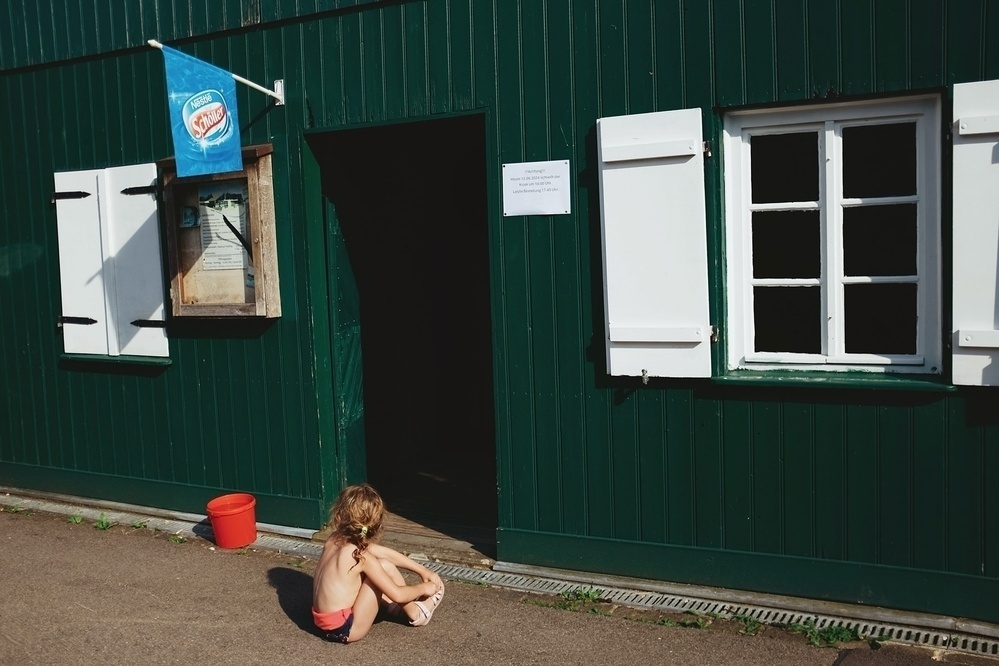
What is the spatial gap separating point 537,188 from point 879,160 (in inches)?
74.0

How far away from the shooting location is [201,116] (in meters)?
6.50

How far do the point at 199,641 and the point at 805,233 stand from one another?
12.6 feet

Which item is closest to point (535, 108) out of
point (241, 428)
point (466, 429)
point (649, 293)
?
point (649, 293)

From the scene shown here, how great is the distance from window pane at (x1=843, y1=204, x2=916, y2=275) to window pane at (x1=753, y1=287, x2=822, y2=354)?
27cm

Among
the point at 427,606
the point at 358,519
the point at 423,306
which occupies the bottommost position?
the point at 427,606

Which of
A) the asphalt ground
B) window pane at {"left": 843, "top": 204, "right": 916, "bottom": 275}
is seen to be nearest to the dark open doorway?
the asphalt ground

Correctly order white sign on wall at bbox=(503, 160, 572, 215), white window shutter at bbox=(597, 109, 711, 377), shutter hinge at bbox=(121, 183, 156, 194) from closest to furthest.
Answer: white window shutter at bbox=(597, 109, 711, 377) → white sign on wall at bbox=(503, 160, 572, 215) → shutter hinge at bbox=(121, 183, 156, 194)

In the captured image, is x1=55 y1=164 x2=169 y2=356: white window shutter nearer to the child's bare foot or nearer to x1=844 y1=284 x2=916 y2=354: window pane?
the child's bare foot

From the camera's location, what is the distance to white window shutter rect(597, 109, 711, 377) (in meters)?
5.49

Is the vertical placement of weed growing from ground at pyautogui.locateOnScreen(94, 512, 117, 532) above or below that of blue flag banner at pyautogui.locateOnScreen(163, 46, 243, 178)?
below

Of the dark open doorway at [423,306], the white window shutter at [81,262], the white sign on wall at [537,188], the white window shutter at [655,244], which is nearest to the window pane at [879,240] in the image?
the white window shutter at [655,244]

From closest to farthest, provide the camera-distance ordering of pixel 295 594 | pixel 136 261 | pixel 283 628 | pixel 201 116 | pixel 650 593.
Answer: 1. pixel 283 628
2. pixel 650 593
3. pixel 295 594
4. pixel 201 116
5. pixel 136 261

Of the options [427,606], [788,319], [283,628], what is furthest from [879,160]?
[283,628]

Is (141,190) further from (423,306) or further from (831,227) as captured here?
(831,227)
